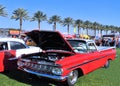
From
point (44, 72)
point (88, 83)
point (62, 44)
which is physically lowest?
point (88, 83)

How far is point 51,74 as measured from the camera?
24.8 ft

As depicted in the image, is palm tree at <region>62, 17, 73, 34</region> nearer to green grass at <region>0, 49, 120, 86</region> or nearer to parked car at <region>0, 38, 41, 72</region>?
parked car at <region>0, 38, 41, 72</region>

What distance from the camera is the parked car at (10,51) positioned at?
8864 millimetres

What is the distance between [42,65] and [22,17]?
60995mm

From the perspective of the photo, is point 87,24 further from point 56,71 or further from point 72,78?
Answer: point 56,71

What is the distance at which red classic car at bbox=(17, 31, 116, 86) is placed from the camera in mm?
7535

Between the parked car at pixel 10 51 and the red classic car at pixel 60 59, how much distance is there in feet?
2.18

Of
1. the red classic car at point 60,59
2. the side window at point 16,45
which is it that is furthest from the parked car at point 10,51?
the red classic car at point 60,59

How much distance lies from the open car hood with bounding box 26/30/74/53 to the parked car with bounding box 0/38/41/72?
0.71 metres

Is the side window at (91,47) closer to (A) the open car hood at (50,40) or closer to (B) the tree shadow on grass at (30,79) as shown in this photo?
(A) the open car hood at (50,40)

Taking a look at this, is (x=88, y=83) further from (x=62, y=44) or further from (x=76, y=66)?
(x=62, y=44)

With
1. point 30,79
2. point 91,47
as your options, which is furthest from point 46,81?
point 91,47

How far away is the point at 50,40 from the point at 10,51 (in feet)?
4.95

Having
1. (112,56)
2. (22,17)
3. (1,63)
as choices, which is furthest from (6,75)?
(22,17)
